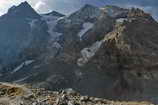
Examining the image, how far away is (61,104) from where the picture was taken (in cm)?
3612

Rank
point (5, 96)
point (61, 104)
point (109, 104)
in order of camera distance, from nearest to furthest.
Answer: point (61, 104)
point (109, 104)
point (5, 96)

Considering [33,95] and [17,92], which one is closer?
[33,95]

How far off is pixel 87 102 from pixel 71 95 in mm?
2800

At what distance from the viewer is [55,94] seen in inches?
1613

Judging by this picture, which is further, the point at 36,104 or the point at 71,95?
the point at 71,95

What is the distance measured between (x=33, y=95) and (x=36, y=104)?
13.4ft

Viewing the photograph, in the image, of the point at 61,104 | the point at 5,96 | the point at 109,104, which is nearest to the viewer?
the point at 61,104

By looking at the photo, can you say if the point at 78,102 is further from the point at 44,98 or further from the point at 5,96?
the point at 5,96

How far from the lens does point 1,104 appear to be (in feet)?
131

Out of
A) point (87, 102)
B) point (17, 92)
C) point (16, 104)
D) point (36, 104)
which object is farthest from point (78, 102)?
point (17, 92)

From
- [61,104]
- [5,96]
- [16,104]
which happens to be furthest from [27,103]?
Result: [5,96]

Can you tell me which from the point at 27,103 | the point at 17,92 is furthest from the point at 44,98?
the point at 17,92

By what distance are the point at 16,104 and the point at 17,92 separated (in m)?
6.40

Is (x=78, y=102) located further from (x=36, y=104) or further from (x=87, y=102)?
(x=36, y=104)
